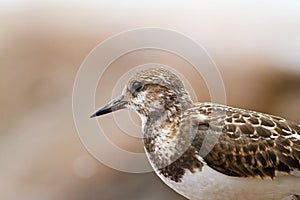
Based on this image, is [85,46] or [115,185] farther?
[85,46]

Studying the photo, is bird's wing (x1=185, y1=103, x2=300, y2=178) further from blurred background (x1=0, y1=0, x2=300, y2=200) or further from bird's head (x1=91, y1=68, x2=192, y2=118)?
blurred background (x1=0, y1=0, x2=300, y2=200)

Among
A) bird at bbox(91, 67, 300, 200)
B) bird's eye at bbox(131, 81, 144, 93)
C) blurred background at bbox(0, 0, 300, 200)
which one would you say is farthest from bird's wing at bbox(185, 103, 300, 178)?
blurred background at bbox(0, 0, 300, 200)

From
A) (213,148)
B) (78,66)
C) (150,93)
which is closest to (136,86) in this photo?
(150,93)

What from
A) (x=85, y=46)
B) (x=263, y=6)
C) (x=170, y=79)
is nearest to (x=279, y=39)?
(x=263, y=6)

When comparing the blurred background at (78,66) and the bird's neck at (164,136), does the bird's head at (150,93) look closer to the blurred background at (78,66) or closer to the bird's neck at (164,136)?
the bird's neck at (164,136)

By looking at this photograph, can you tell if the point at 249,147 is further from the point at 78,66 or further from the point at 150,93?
the point at 78,66

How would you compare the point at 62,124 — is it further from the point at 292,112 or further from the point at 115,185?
the point at 292,112

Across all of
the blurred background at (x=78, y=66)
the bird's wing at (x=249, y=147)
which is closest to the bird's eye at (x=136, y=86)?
the bird's wing at (x=249, y=147)
